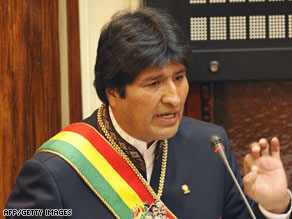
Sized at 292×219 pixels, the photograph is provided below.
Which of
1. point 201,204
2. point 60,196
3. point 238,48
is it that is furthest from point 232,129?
point 60,196

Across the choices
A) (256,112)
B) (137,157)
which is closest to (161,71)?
(137,157)

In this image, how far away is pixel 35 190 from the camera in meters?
1.55

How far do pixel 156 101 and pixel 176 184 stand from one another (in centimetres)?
33

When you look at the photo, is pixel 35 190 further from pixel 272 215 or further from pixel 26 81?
pixel 272 215

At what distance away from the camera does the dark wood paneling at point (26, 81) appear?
6.31ft

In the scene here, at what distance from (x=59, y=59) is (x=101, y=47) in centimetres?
61

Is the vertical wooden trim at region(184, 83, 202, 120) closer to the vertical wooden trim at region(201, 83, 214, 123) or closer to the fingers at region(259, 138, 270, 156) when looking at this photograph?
the vertical wooden trim at region(201, 83, 214, 123)

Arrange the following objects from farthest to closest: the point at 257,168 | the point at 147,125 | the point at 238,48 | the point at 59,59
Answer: the point at 59,59
the point at 238,48
the point at 147,125
the point at 257,168

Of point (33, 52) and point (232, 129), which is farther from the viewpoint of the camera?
point (232, 129)

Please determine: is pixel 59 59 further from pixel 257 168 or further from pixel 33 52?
pixel 257 168

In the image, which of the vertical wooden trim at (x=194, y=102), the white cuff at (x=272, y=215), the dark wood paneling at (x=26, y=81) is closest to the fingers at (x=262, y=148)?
the white cuff at (x=272, y=215)

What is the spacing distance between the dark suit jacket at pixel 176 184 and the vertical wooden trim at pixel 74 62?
42cm

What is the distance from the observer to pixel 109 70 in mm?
1625

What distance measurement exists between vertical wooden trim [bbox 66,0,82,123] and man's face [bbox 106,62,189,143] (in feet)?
1.92
